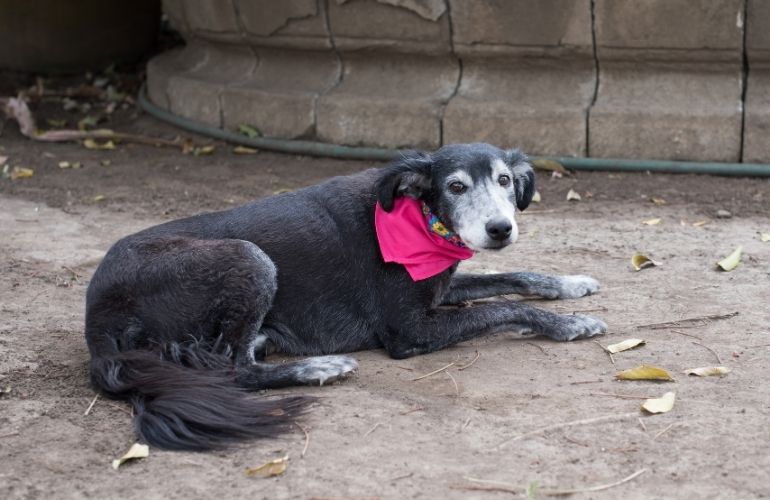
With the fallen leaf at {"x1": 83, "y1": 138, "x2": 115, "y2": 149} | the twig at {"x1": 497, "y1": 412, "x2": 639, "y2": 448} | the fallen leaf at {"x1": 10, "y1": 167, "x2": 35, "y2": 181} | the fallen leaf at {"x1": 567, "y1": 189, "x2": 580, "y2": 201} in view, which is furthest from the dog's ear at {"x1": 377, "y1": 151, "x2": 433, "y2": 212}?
the fallen leaf at {"x1": 83, "y1": 138, "x2": 115, "y2": 149}

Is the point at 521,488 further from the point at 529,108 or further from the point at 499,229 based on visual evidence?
the point at 529,108

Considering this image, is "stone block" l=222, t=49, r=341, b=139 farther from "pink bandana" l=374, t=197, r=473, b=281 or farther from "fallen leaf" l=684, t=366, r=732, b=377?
"fallen leaf" l=684, t=366, r=732, b=377

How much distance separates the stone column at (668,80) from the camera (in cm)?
713

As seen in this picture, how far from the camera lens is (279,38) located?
831 cm

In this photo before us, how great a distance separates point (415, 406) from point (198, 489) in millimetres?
976

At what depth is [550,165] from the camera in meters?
7.54

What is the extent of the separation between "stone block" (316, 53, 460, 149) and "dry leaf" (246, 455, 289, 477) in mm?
4507

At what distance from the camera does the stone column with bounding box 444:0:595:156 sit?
7.36m

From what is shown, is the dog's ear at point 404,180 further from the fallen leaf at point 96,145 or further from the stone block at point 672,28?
the fallen leaf at point 96,145

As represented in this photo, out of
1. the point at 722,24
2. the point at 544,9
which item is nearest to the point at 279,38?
the point at 544,9

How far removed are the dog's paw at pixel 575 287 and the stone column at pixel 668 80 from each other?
7.54 ft

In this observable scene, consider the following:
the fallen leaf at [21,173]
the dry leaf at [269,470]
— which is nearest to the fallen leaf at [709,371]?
the dry leaf at [269,470]

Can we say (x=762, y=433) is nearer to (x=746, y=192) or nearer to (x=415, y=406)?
(x=415, y=406)

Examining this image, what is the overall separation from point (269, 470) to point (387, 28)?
488 cm
